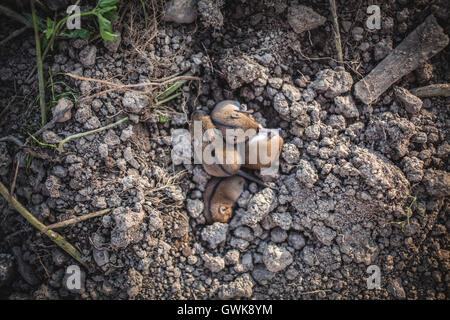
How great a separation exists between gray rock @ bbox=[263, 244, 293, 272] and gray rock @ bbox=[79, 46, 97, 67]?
2.07 metres

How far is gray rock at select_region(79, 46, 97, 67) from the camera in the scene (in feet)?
7.30

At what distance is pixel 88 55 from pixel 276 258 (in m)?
2.20

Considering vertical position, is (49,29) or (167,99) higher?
(49,29)

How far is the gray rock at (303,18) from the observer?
2408 mm

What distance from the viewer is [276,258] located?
7.73ft

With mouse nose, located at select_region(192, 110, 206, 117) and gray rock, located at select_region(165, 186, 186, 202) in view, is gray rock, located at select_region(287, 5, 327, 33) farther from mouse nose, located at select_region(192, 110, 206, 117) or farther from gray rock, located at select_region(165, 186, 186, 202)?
gray rock, located at select_region(165, 186, 186, 202)

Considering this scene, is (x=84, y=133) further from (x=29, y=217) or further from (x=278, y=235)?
(x=278, y=235)

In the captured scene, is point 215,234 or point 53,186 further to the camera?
point 215,234

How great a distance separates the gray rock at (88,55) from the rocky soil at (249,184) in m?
0.01

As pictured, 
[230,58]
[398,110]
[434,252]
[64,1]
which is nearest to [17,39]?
[64,1]

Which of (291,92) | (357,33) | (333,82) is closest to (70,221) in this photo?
(291,92)

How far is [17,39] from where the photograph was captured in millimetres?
2338

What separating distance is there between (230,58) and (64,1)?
1.33 metres

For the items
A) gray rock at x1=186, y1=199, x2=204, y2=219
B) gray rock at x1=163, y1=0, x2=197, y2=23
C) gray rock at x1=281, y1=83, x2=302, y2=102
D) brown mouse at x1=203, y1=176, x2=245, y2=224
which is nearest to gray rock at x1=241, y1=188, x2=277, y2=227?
brown mouse at x1=203, y1=176, x2=245, y2=224
